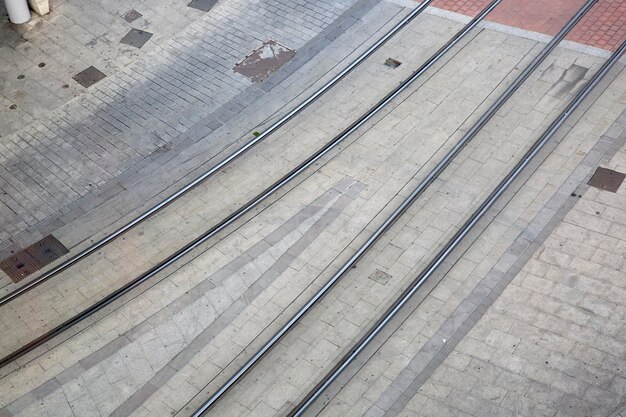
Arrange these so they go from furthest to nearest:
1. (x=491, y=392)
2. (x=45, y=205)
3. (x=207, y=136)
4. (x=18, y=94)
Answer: (x=18, y=94)
(x=207, y=136)
(x=45, y=205)
(x=491, y=392)

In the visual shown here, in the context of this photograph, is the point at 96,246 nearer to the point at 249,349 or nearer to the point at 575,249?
the point at 249,349

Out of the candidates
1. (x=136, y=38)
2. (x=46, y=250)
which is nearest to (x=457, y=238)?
(x=46, y=250)

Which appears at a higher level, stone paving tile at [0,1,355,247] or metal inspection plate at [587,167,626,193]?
stone paving tile at [0,1,355,247]

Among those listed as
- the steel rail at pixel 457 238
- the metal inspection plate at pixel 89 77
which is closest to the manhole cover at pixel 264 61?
the metal inspection plate at pixel 89 77

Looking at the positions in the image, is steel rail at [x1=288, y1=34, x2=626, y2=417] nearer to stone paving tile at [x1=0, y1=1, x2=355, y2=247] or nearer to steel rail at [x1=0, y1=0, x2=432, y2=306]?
steel rail at [x1=0, y1=0, x2=432, y2=306]

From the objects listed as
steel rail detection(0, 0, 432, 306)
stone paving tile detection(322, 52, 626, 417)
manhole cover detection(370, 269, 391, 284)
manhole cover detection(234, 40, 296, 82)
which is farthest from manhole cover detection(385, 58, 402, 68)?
manhole cover detection(370, 269, 391, 284)

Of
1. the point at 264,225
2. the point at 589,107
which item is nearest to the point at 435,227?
the point at 264,225
